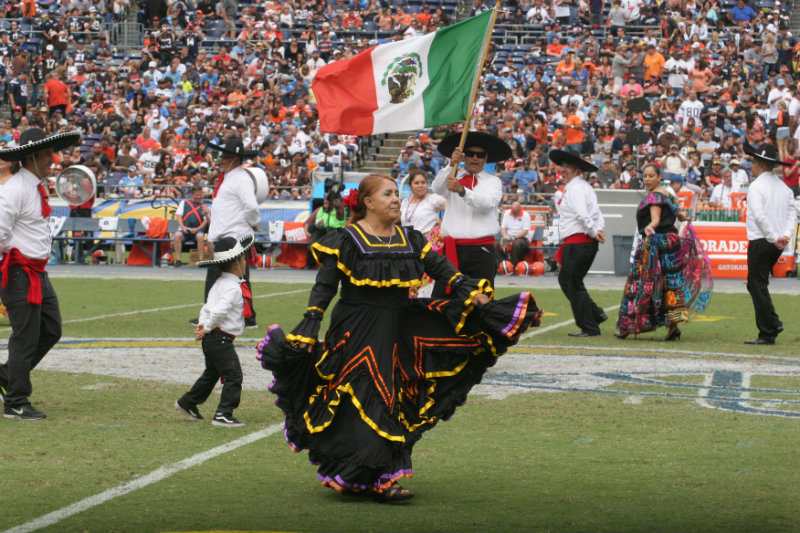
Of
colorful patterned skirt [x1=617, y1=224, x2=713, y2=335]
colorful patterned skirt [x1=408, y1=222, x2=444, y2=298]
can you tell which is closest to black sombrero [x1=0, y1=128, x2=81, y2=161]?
colorful patterned skirt [x1=408, y1=222, x2=444, y2=298]

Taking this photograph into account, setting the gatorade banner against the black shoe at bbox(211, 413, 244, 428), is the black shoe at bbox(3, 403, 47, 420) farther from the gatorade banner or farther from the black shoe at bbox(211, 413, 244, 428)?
the gatorade banner

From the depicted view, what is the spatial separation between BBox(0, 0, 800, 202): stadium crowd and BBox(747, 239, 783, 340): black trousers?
1210 centimetres

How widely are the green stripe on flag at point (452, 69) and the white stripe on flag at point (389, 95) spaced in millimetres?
68

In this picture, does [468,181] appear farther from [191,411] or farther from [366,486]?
[366,486]

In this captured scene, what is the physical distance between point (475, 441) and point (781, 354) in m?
5.58

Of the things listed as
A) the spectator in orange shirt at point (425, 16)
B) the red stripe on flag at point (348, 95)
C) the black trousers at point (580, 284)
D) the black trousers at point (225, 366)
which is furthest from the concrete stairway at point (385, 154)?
the black trousers at point (225, 366)

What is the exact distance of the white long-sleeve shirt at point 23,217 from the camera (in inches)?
324

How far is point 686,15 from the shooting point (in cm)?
3344

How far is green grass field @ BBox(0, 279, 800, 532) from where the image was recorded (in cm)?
561

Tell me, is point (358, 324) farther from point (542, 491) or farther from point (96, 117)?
point (96, 117)

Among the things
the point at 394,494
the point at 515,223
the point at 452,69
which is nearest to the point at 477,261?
the point at 452,69

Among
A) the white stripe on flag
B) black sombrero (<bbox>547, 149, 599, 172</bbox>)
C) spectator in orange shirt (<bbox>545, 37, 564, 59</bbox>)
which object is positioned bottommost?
black sombrero (<bbox>547, 149, 599, 172</bbox>)

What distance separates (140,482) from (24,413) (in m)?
2.24

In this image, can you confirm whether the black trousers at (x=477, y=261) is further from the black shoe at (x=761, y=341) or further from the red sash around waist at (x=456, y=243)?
the black shoe at (x=761, y=341)
